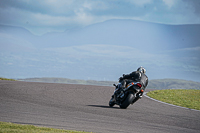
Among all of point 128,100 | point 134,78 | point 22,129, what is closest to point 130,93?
point 128,100

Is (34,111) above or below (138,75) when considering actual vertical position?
below

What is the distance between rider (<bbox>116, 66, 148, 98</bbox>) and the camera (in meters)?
14.3

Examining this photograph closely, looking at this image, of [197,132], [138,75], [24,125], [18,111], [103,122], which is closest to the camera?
[24,125]

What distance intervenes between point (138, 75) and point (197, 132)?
16.0ft

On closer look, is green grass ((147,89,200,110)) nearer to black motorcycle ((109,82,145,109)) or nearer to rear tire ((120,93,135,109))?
black motorcycle ((109,82,145,109))

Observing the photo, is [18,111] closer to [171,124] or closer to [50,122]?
[50,122]

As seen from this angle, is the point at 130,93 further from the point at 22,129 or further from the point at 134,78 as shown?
the point at 22,129

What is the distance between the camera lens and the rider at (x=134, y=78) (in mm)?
14305

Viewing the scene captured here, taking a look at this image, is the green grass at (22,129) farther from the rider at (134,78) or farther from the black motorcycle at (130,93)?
the rider at (134,78)

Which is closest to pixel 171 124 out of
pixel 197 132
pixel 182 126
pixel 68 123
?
pixel 182 126

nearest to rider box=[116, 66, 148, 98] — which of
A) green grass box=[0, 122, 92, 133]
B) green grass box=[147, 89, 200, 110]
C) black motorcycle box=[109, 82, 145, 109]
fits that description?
black motorcycle box=[109, 82, 145, 109]

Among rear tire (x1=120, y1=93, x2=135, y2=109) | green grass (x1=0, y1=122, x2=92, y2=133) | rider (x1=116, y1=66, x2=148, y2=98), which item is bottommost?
green grass (x1=0, y1=122, x2=92, y2=133)

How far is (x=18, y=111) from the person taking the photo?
11.6 metres

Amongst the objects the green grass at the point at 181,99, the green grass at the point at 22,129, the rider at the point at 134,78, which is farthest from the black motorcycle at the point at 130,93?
the green grass at the point at 22,129
